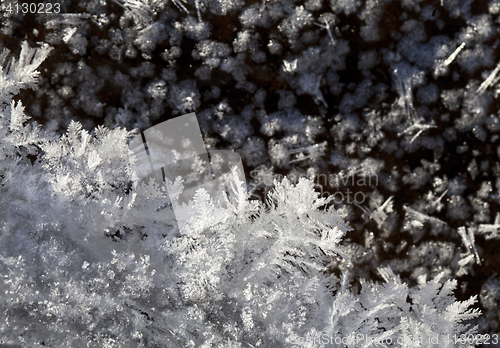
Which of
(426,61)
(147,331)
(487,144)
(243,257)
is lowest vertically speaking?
(147,331)

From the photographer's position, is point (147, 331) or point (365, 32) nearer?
point (147, 331)

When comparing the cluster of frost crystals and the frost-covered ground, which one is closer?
the cluster of frost crystals

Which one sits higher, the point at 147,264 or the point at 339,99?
the point at 339,99

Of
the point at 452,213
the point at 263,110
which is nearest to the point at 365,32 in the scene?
the point at 263,110

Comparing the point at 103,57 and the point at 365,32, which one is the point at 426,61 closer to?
the point at 365,32

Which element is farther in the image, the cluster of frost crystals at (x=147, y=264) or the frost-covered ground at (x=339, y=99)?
the frost-covered ground at (x=339, y=99)

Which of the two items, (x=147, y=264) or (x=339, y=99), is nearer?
(x=147, y=264)

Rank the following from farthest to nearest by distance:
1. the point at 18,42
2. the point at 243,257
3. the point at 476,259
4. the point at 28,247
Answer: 1. the point at 476,259
2. the point at 18,42
3. the point at 243,257
4. the point at 28,247

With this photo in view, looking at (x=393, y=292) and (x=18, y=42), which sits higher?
(x=18, y=42)

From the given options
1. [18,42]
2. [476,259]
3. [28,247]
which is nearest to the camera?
[28,247]
